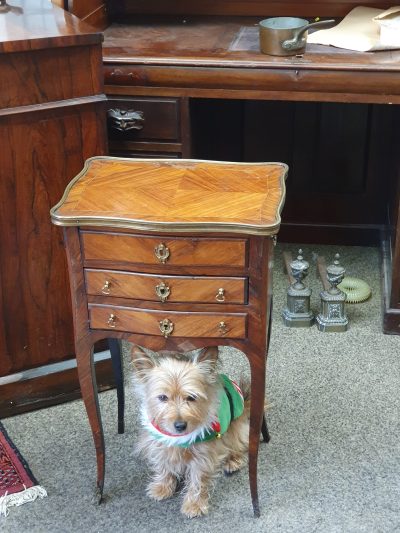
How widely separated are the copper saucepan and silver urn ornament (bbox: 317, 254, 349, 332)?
734 millimetres

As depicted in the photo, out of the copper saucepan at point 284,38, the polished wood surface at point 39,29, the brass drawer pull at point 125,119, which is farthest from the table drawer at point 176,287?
the copper saucepan at point 284,38

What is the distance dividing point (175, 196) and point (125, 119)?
80 cm

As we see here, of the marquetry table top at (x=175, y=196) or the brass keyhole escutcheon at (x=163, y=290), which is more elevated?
the marquetry table top at (x=175, y=196)

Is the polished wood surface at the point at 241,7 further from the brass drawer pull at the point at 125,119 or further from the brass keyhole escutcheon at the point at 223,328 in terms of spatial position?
the brass keyhole escutcheon at the point at 223,328

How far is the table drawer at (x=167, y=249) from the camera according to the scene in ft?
5.61

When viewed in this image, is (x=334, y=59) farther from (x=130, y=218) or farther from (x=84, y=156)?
(x=130, y=218)

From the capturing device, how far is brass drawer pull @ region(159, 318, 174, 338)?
179 centimetres

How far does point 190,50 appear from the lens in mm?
2568

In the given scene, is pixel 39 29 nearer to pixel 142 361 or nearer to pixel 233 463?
pixel 142 361

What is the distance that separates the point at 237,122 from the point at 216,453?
5.07ft

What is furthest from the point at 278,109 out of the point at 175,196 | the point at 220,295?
the point at 220,295

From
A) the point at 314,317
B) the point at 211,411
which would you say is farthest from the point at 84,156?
the point at 314,317

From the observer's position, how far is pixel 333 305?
2785mm

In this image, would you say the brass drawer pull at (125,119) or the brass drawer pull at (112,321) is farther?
the brass drawer pull at (125,119)
